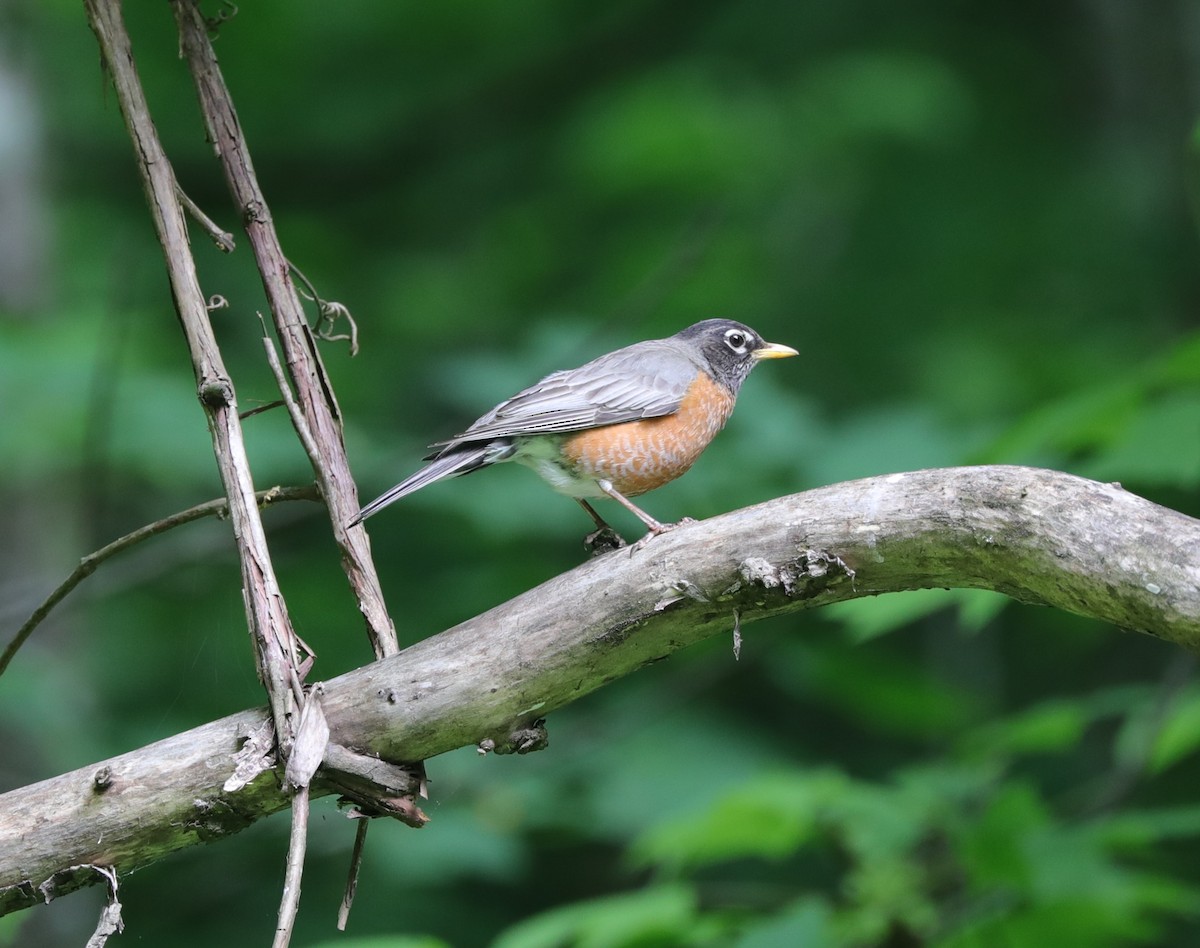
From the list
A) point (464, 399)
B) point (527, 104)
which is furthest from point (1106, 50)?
point (464, 399)

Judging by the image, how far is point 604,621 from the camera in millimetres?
2207

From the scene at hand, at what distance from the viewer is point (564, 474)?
11.8 ft

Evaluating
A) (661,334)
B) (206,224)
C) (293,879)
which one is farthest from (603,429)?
(661,334)

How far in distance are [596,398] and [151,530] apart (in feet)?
5.61

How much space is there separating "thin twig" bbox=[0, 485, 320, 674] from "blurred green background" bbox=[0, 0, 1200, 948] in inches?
29.8

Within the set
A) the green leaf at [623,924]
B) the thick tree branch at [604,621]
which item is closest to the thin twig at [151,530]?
the thick tree branch at [604,621]

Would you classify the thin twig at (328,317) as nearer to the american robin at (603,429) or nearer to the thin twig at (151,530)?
the thin twig at (151,530)

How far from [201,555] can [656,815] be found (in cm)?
205

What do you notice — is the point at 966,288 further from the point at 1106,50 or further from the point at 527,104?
the point at 527,104

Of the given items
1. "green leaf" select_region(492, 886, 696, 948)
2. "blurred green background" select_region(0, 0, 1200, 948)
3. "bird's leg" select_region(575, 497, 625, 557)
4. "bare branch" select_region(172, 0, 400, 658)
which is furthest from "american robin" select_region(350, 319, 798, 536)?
"green leaf" select_region(492, 886, 696, 948)

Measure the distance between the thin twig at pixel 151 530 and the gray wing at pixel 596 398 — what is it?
0.96 meters

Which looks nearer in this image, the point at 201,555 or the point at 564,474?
the point at 564,474

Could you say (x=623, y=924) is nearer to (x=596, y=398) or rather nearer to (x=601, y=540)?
(x=601, y=540)

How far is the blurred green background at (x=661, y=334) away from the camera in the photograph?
343 centimetres
